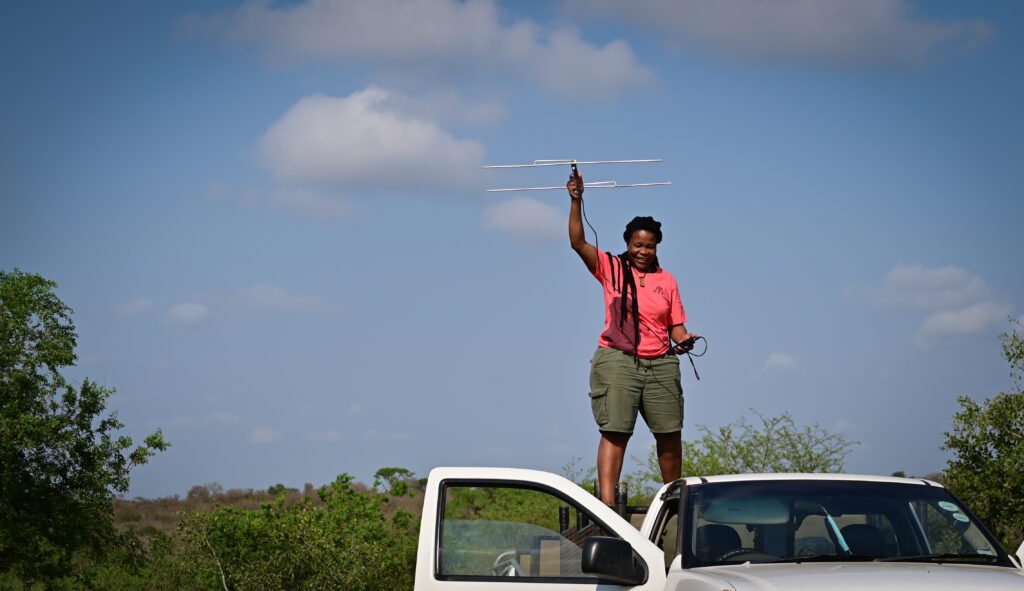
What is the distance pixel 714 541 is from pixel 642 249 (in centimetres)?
348

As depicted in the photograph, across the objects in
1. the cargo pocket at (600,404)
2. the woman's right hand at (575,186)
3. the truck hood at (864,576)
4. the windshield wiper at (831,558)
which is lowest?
the truck hood at (864,576)

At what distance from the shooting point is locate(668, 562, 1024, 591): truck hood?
4203mm

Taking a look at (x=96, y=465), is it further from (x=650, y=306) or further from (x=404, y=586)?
(x=650, y=306)

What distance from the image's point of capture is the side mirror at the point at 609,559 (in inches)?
179

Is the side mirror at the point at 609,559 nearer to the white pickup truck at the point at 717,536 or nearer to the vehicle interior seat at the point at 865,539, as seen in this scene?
the white pickup truck at the point at 717,536

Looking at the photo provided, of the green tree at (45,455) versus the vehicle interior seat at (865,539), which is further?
the green tree at (45,455)

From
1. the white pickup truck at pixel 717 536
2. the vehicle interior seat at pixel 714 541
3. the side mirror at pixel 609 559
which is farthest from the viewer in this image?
the vehicle interior seat at pixel 714 541

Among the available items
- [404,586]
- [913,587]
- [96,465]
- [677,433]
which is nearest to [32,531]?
[96,465]

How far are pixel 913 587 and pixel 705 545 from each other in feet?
3.78

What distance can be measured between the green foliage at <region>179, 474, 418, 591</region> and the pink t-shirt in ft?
14.4

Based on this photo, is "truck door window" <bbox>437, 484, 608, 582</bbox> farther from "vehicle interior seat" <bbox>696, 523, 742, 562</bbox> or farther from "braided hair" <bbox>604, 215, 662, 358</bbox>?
"braided hair" <bbox>604, 215, 662, 358</bbox>

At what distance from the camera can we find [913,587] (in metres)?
4.20

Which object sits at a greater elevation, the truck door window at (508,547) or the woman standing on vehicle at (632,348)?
the woman standing on vehicle at (632,348)

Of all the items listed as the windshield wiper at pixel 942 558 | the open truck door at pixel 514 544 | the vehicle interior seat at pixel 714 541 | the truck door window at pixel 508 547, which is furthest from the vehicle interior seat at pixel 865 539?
the truck door window at pixel 508 547
